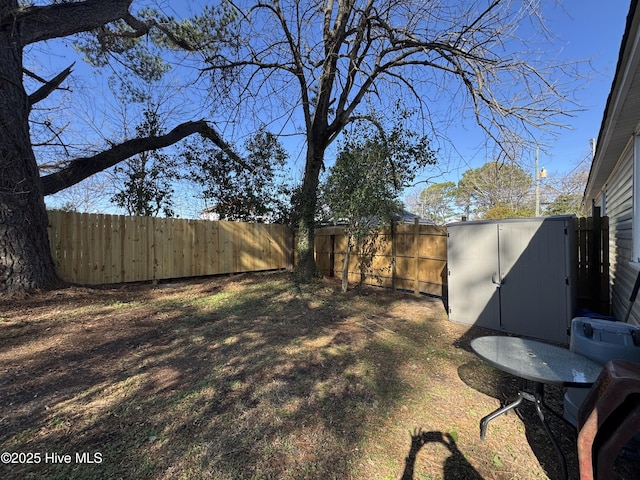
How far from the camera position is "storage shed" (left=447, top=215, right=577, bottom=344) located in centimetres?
379

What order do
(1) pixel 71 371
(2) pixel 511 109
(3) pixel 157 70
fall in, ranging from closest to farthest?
(1) pixel 71 371 < (2) pixel 511 109 < (3) pixel 157 70

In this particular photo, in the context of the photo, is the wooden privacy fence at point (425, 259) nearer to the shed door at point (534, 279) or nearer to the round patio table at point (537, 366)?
the shed door at point (534, 279)

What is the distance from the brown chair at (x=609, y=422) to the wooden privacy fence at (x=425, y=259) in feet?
12.8

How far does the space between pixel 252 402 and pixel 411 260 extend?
18.1 feet

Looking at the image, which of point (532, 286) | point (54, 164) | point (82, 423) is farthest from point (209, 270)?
point (532, 286)

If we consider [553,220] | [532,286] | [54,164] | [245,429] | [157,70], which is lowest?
[245,429]

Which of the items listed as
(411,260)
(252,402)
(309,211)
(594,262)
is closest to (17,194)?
(309,211)

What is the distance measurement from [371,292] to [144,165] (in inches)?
343

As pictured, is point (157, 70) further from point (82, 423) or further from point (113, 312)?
point (82, 423)

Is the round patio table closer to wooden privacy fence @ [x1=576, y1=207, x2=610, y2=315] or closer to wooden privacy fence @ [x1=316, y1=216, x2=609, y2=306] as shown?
wooden privacy fence @ [x1=316, y1=216, x2=609, y2=306]

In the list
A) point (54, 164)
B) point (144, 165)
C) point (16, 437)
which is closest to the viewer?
point (16, 437)

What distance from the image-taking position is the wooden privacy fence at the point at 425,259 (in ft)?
15.2

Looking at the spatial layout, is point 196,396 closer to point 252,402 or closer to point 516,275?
point 252,402

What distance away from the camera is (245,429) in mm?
2061
